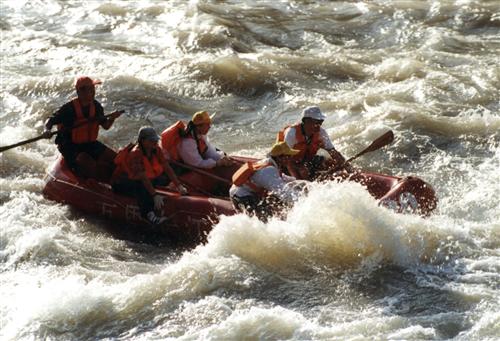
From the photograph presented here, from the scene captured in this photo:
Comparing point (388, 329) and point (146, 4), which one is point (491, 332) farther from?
point (146, 4)

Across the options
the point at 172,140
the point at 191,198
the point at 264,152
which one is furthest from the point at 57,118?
the point at 264,152

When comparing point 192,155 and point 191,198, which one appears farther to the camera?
point 192,155

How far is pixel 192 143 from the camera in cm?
1003

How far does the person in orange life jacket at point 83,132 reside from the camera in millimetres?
10016

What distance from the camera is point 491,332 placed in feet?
24.9

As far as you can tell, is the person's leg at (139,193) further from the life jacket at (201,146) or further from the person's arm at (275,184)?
the person's arm at (275,184)

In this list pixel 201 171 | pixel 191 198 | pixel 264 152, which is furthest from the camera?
pixel 264 152

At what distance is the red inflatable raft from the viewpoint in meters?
9.18

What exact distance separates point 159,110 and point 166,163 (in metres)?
3.75

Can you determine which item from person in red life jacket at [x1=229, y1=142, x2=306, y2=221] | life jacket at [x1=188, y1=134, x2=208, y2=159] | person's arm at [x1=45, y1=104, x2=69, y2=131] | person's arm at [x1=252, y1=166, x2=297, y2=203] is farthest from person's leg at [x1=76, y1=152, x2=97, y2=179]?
person's arm at [x1=252, y1=166, x2=297, y2=203]

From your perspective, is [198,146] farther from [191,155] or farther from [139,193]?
[139,193]

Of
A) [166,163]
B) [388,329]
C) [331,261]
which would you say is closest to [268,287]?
[331,261]

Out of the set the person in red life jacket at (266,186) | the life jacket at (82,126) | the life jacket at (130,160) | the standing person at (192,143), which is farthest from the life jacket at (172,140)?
the person in red life jacket at (266,186)

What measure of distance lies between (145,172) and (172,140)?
685 millimetres
